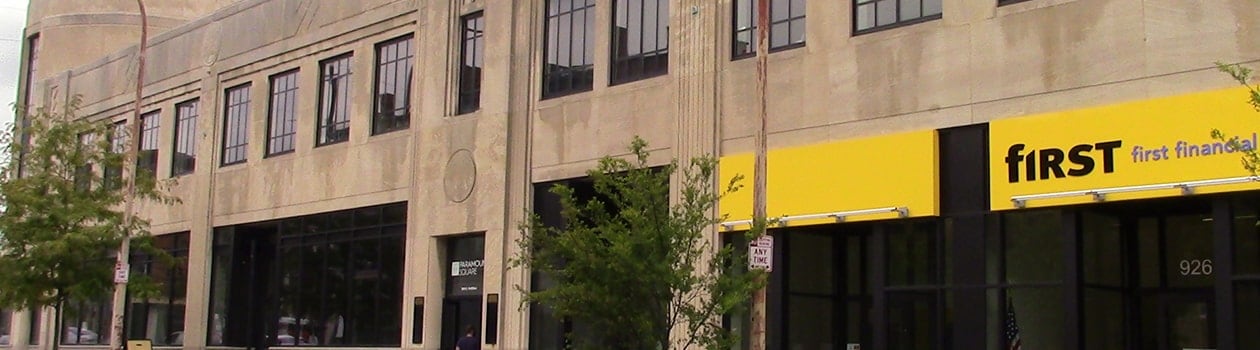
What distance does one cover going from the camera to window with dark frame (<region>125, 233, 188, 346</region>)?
42812 mm

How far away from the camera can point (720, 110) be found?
2633 centimetres

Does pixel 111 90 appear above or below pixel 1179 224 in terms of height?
above

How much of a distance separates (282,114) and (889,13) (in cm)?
2017

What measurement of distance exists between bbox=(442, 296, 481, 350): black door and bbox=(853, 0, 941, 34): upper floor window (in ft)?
38.1

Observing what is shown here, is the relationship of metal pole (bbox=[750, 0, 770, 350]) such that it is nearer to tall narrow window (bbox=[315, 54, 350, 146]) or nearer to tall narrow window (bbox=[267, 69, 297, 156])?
tall narrow window (bbox=[315, 54, 350, 146])

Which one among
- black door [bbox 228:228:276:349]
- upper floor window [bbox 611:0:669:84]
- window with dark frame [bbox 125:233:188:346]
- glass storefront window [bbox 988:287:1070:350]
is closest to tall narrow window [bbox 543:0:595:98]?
upper floor window [bbox 611:0:669:84]

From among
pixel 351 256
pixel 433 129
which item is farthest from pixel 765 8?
pixel 351 256

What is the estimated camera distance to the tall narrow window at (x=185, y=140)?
143ft

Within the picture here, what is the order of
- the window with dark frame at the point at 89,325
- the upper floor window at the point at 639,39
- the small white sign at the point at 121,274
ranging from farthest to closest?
the window with dark frame at the point at 89,325 < the small white sign at the point at 121,274 < the upper floor window at the point at 639,39

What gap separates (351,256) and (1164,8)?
21.2 meters

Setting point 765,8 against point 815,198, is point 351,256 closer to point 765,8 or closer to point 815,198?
point 815,198

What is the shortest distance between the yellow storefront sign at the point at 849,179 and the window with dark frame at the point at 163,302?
22.3 m

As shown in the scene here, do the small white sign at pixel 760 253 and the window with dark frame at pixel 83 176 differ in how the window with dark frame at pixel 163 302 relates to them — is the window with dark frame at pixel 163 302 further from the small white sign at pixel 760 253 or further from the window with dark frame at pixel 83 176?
Answer: the small white sign at pixel 760 253

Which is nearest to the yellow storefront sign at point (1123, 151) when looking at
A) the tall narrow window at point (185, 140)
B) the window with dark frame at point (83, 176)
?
the window with dark frame at point (83, 176)
